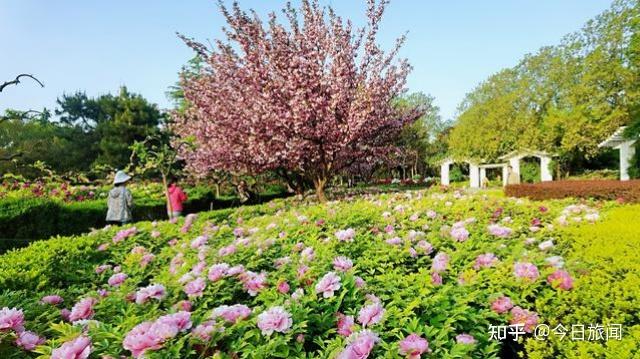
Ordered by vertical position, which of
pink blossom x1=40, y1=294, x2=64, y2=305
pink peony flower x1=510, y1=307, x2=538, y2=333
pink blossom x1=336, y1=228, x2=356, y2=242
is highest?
pink blossom x1=336, y1=228, x2=356, y2=242

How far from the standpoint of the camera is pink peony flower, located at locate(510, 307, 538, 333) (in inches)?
90.9

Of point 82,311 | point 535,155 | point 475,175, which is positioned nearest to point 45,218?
point 82,311

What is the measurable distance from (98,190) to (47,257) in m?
10.7

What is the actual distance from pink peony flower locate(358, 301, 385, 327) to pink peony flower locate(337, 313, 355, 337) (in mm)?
40

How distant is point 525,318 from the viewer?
Answer: 7.63ft

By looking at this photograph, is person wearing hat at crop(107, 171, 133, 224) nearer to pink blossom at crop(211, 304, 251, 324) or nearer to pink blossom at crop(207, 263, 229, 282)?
pink blossom at crop(207, 263, 229, 282)

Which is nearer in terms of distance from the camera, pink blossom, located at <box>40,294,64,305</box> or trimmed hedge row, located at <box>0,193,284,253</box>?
pink blossom, located at <box>40,294,64,305</box>

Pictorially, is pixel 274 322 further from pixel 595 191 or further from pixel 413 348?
pixel 595 191

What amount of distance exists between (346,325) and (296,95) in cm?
889

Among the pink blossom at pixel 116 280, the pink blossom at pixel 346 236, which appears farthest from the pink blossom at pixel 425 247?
the pink blossom at pixel 116 280

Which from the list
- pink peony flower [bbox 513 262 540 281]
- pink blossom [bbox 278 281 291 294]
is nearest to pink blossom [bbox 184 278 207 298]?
pink blossom [bbox 278 281 291 294]

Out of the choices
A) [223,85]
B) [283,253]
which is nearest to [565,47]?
[223,85]

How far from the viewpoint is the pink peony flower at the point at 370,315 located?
1.84 metres

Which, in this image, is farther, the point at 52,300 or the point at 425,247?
the point at 425,247
